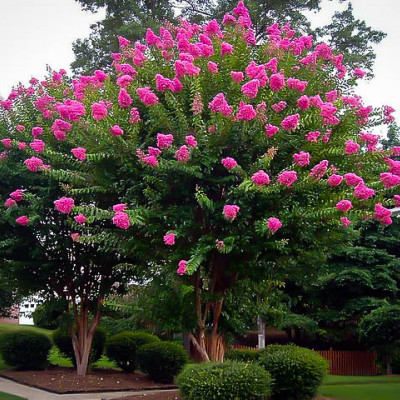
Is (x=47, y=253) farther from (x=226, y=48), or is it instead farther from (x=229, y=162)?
(x=226, y=48)

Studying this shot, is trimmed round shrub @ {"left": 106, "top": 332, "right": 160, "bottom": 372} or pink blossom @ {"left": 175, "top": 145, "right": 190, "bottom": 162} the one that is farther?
trimmed round shrub @ {"left": 106, "top": 332, "right": 160, "bottom": 372}

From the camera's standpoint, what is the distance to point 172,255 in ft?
28.0

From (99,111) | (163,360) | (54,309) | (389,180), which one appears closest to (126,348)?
(163,360)

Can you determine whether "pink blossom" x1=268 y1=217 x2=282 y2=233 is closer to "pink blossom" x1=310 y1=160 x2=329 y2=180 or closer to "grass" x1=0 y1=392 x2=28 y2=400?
"pink blossom" x1=310 y1=160 x2=329 y2=180

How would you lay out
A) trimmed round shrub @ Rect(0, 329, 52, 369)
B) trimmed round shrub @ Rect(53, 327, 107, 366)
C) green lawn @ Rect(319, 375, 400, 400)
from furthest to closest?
trimmed round shrub @ Rect(53, 327, 107, 366) < trimmed round shrub @ Rect(0, 329, 52, 369) < green lawn @ Rect(319, 375, 400, 400)

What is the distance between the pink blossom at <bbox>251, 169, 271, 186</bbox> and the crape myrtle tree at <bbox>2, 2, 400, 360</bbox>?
0.02 metres

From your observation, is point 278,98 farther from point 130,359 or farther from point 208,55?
point 130,359

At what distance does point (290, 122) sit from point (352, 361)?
13.9 meters

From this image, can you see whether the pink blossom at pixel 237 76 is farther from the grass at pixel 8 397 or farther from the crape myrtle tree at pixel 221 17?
the crape myrtle tree at pixel 221 17

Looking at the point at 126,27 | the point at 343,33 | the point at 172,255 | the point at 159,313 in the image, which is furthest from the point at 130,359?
the point at 343,33

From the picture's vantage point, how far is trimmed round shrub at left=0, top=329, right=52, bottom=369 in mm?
14625

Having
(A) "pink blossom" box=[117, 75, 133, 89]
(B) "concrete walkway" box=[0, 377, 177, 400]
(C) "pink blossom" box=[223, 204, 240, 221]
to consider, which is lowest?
(B) "concrete walkway" box=[0, 377, 177, 400]

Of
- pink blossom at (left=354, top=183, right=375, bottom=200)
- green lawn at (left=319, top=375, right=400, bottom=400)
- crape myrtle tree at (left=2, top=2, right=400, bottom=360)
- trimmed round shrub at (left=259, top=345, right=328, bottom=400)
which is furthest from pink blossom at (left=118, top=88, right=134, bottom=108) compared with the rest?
green lawn at (left=319, top=375, right=400, bottom=400)

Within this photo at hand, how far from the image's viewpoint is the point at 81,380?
42.1 feet
